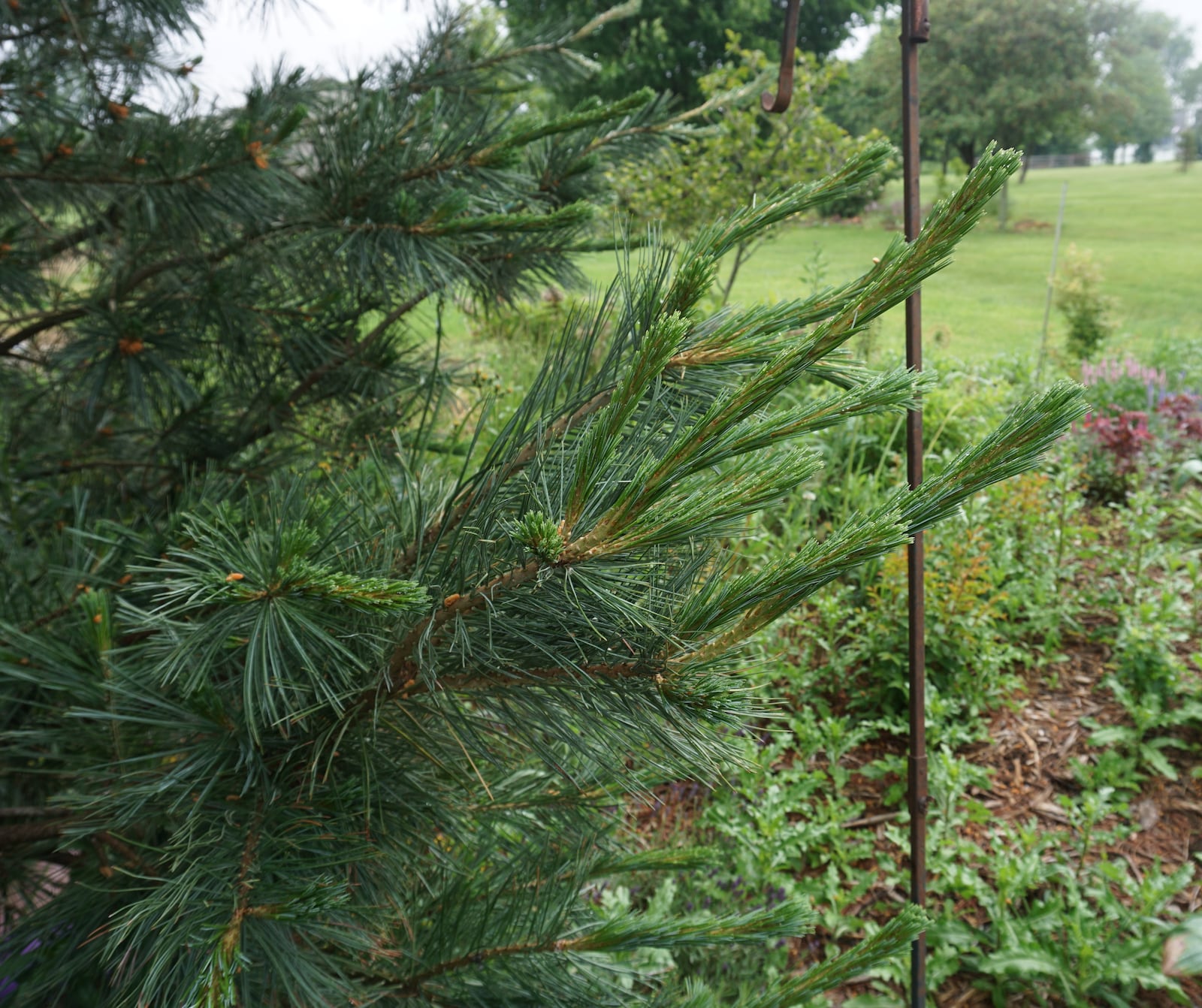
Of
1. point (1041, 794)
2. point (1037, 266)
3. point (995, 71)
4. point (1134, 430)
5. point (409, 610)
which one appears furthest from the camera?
point (995, 71)

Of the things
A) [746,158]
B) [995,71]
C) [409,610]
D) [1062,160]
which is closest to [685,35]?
[995,71]

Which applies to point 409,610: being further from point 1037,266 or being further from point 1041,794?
point 1037,266

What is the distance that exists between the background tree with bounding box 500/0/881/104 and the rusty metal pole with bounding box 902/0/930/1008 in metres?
9.33

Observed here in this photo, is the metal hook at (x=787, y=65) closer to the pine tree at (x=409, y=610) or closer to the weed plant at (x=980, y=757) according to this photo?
the pine tree at (x=409, y=610)

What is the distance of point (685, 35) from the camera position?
1090 cm

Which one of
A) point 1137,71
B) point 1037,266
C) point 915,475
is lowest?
point 1037,266

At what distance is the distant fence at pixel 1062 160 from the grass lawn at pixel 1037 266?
3206 millimetres

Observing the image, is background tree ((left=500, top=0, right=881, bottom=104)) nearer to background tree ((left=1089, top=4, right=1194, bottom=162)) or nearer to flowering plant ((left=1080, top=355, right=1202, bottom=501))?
background tree ((left=1089, top=4, right=1194, bottom=162))

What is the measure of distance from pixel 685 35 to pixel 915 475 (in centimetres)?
1188

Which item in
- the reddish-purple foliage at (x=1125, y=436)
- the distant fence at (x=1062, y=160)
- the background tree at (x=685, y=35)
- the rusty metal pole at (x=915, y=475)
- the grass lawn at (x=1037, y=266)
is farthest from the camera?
the distant fence at (x=1062, y=160)

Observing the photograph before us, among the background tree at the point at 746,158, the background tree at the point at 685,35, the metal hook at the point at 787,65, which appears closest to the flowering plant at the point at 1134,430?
the background tree at the point at 746,158

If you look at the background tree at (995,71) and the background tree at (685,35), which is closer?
the background tree at (995,71)

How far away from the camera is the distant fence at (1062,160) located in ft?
51.8

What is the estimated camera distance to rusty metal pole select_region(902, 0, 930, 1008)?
0.90 metres
